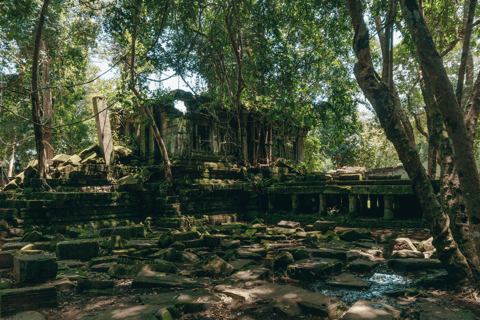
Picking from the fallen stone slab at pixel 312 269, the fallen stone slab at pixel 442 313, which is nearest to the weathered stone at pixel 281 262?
the fallen stone slab at pixel 312 269

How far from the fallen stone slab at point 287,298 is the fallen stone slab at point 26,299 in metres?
1.50

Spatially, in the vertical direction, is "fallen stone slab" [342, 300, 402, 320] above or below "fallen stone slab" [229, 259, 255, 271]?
above

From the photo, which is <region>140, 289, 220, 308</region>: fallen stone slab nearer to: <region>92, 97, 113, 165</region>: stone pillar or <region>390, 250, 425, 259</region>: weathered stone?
<region>390, 250, 425, 259</region>: weathered stone

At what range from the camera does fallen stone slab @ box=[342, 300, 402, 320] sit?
231cm

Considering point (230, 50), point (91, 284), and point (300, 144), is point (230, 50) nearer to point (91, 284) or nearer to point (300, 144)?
point (300, 144)

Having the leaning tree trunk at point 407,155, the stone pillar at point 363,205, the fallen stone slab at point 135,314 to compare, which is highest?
the leaning tree trunk at point 407,155

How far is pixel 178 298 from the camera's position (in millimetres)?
2879

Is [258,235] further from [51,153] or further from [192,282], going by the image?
[51,153]

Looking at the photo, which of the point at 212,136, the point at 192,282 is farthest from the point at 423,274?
the point at 212,136

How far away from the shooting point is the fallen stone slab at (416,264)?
3839 millimetres

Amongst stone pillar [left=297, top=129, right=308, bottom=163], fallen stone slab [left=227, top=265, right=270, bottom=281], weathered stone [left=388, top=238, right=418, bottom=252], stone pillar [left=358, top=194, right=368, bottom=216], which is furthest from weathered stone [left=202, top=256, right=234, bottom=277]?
stone pillar [left=297, top=129, right=308, bottom=163]

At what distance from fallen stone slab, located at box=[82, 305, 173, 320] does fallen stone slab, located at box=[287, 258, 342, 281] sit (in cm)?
180

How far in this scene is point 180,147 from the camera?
10438mm

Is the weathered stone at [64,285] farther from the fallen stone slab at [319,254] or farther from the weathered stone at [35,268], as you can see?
the fallen stone slab at [319,254]
